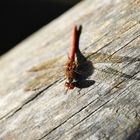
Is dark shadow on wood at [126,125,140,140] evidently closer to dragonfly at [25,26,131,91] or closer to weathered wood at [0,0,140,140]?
weathered wood at [0,0,140,140]

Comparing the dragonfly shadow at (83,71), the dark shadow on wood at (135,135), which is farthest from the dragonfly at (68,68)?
the dark shadow on wood at (135,135)

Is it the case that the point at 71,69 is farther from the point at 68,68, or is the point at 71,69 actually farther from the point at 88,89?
the point at 88,89

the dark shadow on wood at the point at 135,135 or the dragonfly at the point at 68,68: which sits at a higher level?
the dragonfly at the point at 68,68

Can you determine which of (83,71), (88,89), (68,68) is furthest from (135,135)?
(68,68)

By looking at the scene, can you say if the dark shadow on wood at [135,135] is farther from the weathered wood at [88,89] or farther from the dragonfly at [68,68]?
the dragonfly at [68,68]

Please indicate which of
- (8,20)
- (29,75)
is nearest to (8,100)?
(29,75)

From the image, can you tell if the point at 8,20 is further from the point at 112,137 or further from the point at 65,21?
the point at 112,137
